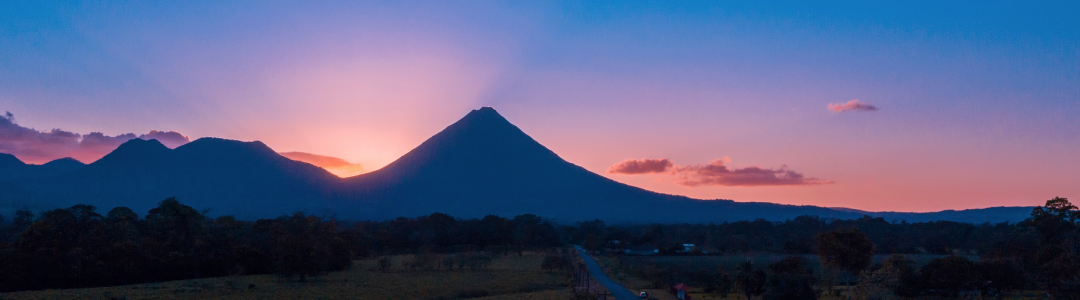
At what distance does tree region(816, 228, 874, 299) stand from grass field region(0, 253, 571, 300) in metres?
12.0

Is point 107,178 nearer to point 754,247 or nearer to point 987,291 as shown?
point 754,247

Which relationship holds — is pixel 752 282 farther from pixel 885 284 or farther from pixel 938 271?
pixel 938 271

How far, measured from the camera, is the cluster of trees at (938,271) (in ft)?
72.2

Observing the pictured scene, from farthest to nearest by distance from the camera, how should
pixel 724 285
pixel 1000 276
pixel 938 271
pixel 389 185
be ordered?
pixel 389 185
pixel 724 285
pixel 1000 276
pixel 938 271

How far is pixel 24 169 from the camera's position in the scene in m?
178

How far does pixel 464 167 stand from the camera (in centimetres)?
13875

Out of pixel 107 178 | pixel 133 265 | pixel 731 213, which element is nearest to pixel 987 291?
pixel 133 265

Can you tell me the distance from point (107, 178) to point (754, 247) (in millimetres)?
143244

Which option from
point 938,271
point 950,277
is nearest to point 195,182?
point 938,271

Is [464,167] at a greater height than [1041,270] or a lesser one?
greater

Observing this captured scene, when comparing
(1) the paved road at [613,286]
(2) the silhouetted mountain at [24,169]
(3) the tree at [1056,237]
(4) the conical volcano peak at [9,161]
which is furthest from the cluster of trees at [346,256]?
(4) the conical volcano peak at [9,161]

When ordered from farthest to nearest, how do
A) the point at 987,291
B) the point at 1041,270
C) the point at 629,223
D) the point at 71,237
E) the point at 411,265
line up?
the point at 629,223 < the point at 411,265 < the point at 71,237 < the point at 987,291 < the point at 1041,270

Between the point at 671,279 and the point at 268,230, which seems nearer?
the point at 671,279

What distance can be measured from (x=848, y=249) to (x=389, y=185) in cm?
11498
